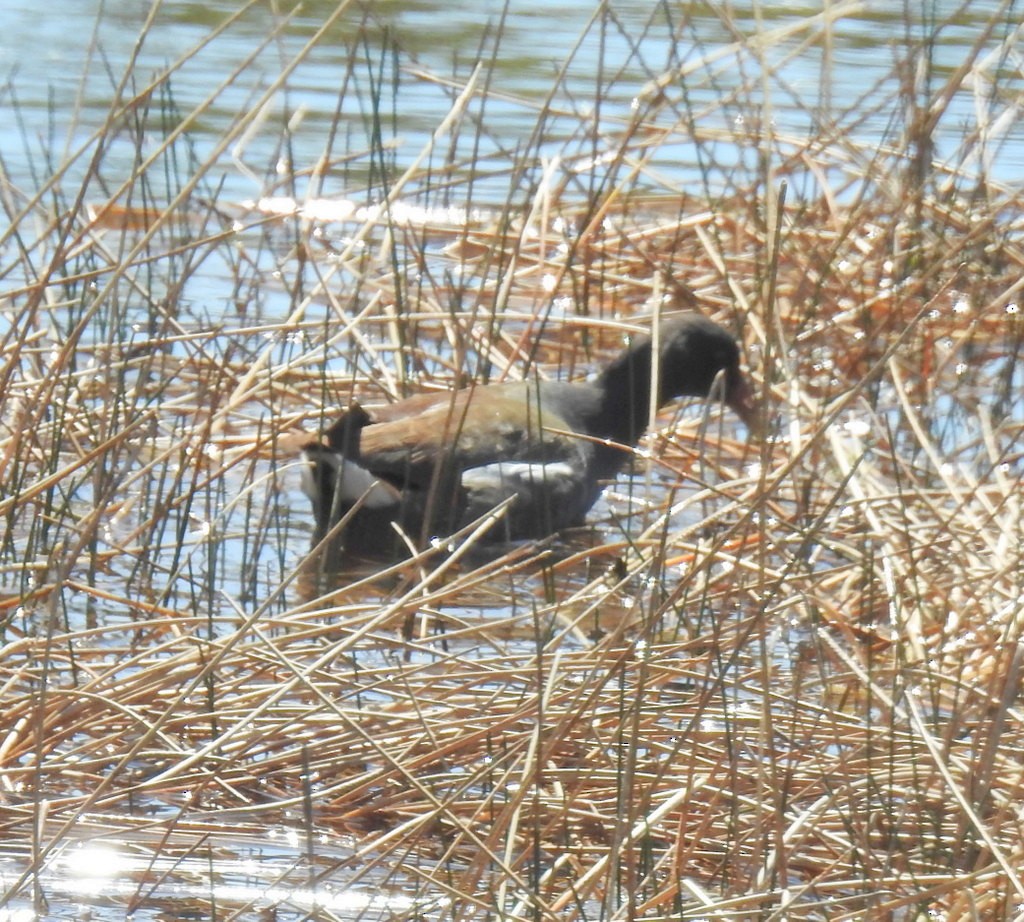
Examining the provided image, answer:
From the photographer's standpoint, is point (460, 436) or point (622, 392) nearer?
point (460, 436)

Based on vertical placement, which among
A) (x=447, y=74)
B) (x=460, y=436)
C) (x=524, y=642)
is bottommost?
(x=524, y=642)

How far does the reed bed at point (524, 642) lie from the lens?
230cm

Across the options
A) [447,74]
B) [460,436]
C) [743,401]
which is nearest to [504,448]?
[460,436]

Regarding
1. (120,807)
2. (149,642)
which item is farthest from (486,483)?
(120,807)

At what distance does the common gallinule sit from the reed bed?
0.39 feet

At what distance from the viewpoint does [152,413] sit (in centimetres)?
316

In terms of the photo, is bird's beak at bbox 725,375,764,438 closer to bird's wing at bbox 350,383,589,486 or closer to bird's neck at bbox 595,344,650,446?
bird's neck at bbox 595,344,650,446

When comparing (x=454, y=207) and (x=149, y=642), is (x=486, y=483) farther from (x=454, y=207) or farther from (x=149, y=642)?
(x=454, y=207)

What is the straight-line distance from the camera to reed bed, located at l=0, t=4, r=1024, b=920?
2.30 meters

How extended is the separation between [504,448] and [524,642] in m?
1.09

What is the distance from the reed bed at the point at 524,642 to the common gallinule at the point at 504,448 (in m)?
0.12

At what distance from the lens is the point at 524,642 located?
3.70 metres

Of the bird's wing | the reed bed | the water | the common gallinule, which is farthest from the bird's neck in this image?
the water

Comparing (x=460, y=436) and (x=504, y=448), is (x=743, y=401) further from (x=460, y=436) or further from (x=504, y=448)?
(x=460, y=436)
